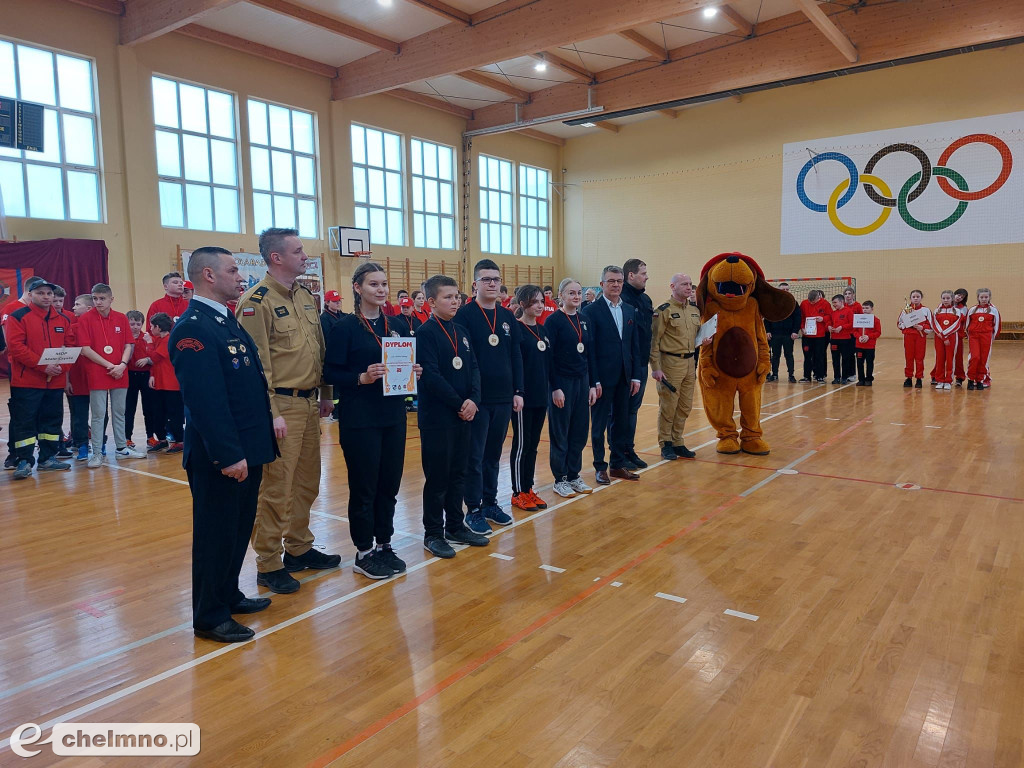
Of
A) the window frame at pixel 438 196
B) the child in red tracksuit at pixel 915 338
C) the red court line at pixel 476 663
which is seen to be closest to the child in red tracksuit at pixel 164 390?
the red court line at pixel 476 663

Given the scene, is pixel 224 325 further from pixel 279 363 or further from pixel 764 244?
pixel 764 244

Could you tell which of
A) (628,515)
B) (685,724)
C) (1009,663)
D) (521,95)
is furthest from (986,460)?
(521,95)

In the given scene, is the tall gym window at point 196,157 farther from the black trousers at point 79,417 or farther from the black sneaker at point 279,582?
the black sneaker at point 279,582

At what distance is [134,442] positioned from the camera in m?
7.35

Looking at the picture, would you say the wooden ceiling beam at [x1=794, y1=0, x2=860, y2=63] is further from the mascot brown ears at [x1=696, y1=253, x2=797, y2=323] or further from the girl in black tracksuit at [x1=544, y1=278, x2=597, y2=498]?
the girl in black tracksuit at [x1=544, y1=278, x2=597, y2=498]

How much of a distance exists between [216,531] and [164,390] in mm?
4564

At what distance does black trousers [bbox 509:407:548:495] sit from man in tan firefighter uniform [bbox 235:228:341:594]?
1504mm

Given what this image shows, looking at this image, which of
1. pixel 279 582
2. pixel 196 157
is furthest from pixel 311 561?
pixel 196 157

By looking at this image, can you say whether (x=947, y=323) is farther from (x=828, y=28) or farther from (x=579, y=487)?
(x=579, y=487)

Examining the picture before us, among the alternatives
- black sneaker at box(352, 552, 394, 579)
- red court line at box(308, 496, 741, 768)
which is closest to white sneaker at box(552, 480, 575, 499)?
Answer: red court line at box(308, 496, 741, 768)

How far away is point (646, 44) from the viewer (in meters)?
14.5

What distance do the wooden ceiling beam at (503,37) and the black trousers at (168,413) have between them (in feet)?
28.2

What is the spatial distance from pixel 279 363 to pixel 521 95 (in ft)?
52.4

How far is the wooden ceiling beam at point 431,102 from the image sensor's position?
17016 millimetres
